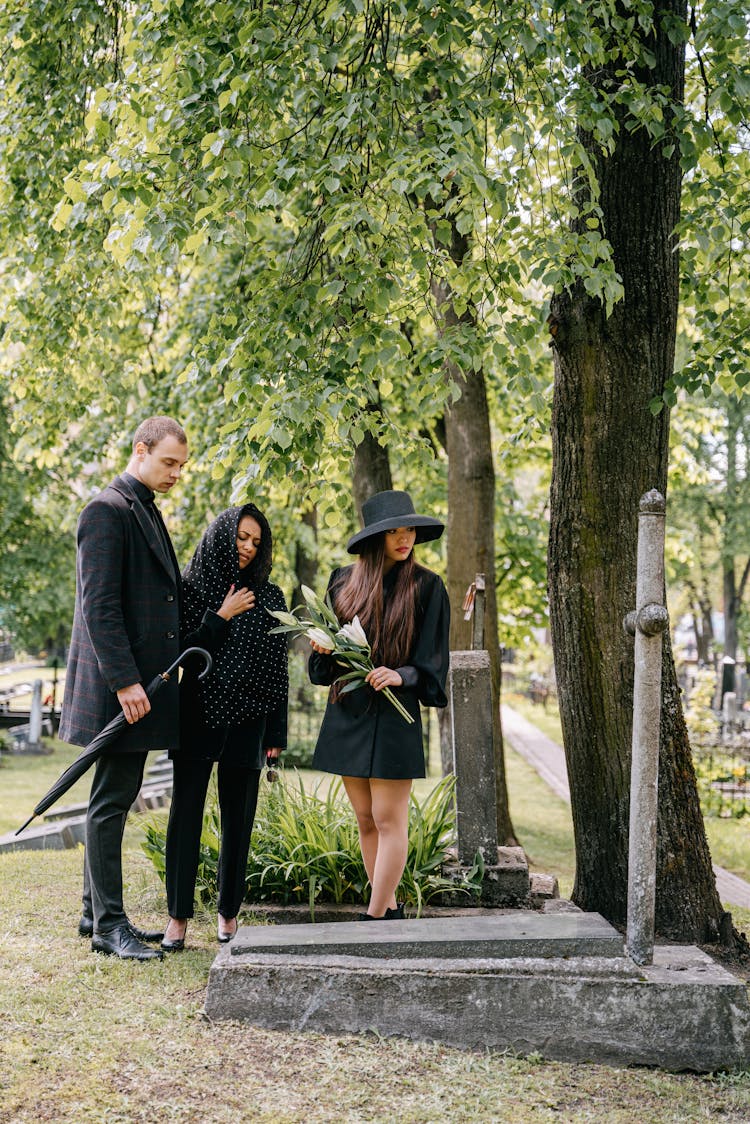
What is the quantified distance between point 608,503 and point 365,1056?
2777mm

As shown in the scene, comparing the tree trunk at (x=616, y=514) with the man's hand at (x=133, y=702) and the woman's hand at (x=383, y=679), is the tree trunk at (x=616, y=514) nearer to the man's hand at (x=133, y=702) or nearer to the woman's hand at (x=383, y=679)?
the woman's hand at (x=383, y=679)

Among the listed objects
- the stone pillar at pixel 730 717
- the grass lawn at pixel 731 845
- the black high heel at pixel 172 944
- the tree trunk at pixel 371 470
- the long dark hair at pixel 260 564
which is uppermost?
the tree trunk at pixel 371 470

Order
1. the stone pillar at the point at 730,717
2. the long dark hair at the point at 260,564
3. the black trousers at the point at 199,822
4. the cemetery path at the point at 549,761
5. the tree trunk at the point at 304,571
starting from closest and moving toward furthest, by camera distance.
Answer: the black trousers at the point at 199,822, the long dark hair at the point at 260,564, the cemetery path at the point at 549,761, the stone pillar at the point at 730,717, the tree trunk at the point at 304,571

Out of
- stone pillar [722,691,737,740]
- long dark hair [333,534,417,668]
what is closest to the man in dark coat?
long dark hair [333,534,417,668]

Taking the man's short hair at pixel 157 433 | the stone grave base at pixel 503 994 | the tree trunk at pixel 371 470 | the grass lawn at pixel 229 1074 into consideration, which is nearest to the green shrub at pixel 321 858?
the grass lawn at pixel 229 1074

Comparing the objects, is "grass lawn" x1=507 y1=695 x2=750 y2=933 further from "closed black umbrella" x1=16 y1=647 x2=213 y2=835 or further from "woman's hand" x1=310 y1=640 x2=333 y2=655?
"closed black umbrella" x1=16 y1=647 x2=213 y2=835

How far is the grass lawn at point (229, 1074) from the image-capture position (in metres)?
3.29

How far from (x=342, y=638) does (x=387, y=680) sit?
0.28 meters

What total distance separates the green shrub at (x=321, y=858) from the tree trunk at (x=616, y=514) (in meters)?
0.76

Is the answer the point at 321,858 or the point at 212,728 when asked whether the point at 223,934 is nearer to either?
the point at 321,858

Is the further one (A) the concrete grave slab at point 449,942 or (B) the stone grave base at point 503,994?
(A) the concrete grave slab at point 449,942

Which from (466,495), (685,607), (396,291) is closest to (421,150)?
(396,291)

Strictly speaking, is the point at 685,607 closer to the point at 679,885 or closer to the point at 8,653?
the point at 8,653

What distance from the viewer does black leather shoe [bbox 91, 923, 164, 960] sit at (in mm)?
4559
